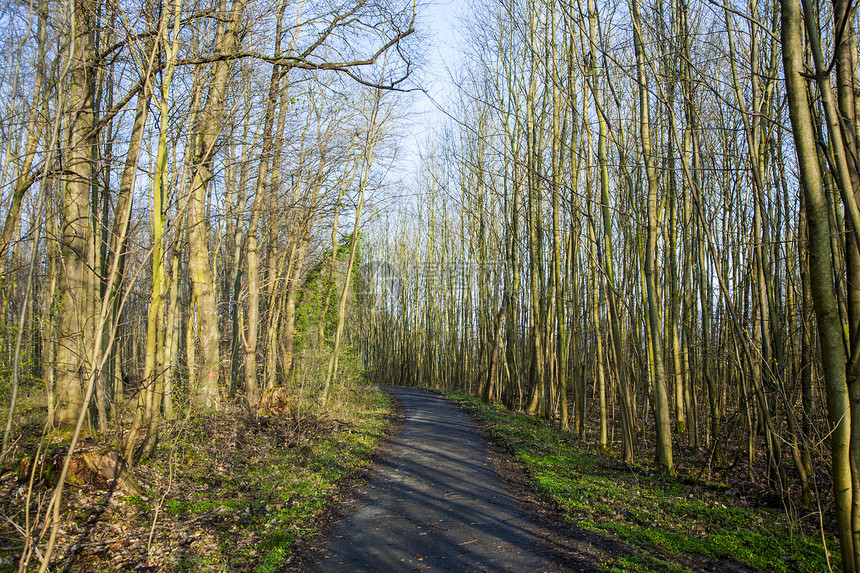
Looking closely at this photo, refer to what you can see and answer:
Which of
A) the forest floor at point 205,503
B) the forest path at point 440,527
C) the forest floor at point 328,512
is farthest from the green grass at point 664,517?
the forest floor at point 205,503

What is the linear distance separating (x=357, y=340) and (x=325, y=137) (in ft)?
69.4

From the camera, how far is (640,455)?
8352mm

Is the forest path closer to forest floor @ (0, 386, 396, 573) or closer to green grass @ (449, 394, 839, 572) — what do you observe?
forest floor @ (0, 386, 396, 573)

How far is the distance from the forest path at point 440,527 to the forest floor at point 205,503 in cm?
45

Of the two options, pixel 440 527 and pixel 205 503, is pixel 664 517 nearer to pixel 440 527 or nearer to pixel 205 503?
pixel 440 527

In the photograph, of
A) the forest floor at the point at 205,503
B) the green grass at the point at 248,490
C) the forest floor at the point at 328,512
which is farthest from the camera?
the green grass at the point at 248,490

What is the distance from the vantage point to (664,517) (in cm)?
525

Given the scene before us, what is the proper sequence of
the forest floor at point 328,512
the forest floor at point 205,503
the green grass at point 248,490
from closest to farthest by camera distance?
the forest floor at point 205,503 → the forest floor at point 328,512 → the green grass at point 248,490

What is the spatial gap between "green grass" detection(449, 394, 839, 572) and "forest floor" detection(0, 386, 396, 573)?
2658 millimetres

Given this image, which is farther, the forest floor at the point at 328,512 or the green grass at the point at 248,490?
the green grass at the point at 248,490

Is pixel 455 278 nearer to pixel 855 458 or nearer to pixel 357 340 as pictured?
pixel 357 340

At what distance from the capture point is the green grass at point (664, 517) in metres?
4.29

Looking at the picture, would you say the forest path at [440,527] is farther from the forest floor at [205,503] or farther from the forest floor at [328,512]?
the forest floor at [205,503]

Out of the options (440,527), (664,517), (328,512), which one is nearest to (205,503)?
(328,512)
